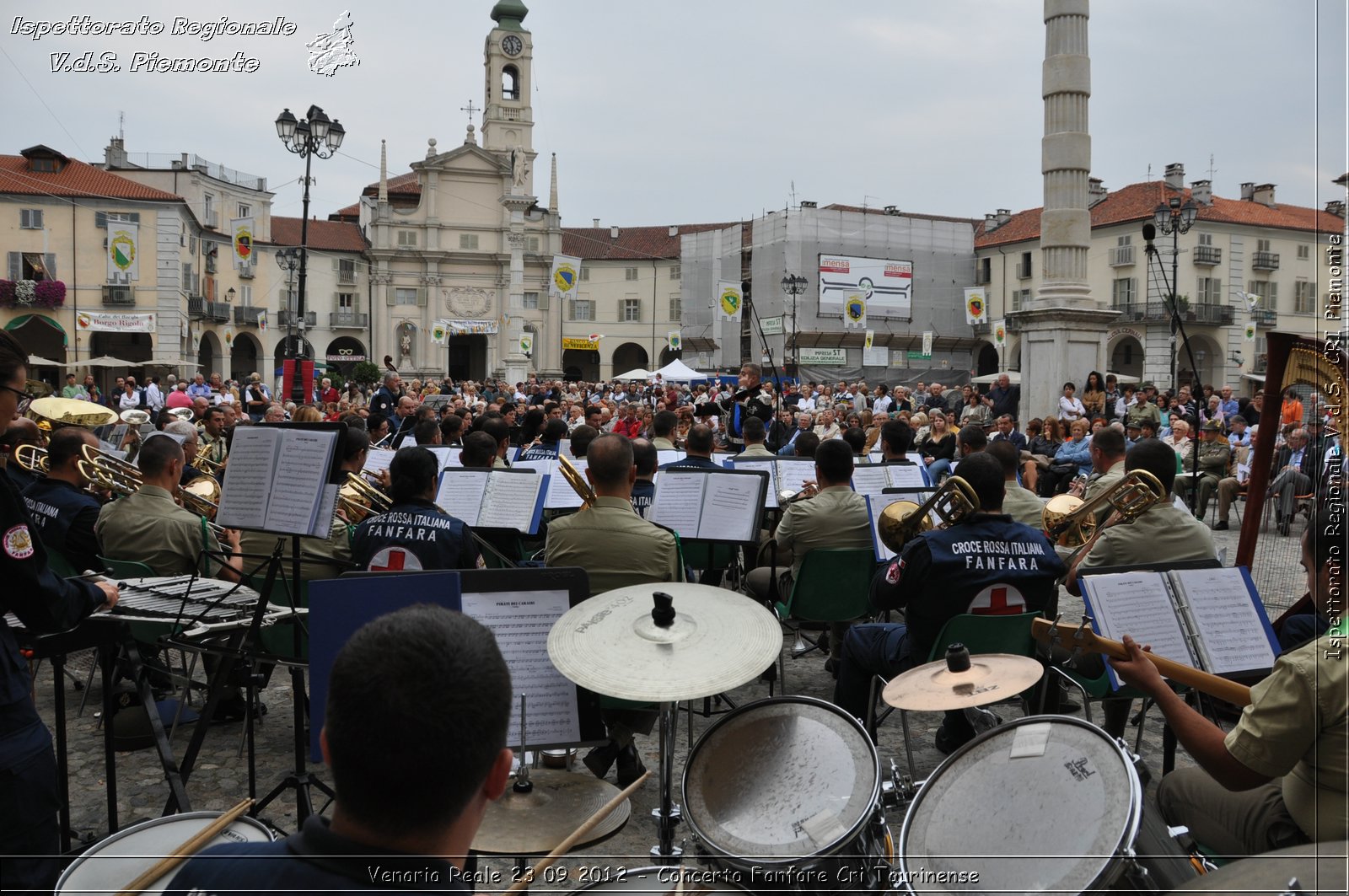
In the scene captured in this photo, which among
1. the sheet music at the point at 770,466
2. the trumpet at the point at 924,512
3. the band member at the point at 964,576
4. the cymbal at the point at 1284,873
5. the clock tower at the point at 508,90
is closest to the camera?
the cymbal at the point at 1284,873

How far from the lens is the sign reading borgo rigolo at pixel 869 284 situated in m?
48.5

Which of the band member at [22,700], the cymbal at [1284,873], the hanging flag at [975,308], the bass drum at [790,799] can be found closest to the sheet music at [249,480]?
the band member at [22,700]

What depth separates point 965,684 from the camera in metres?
2.95

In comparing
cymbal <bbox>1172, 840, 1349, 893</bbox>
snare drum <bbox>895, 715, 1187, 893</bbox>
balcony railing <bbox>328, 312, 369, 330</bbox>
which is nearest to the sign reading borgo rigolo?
balcony railing <bbox>328, 312, 369, 330</bbox>

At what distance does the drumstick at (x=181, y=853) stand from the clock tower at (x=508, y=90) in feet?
199

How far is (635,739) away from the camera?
5.47 metres

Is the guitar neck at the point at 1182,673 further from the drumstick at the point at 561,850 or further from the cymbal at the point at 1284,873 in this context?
the drumstick at the point at 561,850

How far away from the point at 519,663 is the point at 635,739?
242 centimetres

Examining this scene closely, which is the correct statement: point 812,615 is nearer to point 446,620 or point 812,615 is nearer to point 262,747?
point 262,747

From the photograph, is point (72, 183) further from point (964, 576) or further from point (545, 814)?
point (545, 814)

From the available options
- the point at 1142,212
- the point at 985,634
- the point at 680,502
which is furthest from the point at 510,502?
the point at 1142,212

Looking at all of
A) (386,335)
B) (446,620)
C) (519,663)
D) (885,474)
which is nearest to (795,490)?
(885,474)

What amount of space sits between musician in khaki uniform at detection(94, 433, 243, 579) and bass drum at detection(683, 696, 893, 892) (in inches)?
130

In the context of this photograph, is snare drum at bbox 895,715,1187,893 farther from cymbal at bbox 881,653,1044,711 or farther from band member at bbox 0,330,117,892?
band member at bbox 0,330,117,892
